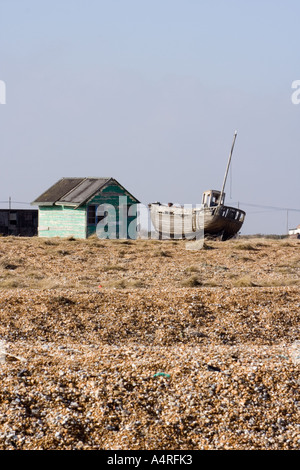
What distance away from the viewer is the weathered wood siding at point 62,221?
34.4 metres

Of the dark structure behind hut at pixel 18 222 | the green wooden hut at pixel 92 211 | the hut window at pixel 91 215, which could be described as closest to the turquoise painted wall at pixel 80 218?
the green wooden hut at pixel 92 211

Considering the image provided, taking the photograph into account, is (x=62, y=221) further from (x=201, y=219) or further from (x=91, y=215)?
(x=201, y=219)

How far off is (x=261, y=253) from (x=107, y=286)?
991cm

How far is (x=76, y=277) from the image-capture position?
62.9 feet

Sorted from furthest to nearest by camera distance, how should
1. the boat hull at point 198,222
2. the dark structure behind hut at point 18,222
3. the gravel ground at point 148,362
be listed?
the dark structure behind hut at point 18,222 < the boat hull at point 198,222 < the gravel ground at point 148,362

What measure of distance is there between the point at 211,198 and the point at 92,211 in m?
6.07

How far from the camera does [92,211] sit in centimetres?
3441

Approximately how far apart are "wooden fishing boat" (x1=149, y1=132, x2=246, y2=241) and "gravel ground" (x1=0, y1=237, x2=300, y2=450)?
44.1ft

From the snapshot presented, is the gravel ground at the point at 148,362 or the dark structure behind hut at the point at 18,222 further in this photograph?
the dark structure behind hut at the point at 18,222

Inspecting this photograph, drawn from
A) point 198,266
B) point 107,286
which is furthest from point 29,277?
point 198,266

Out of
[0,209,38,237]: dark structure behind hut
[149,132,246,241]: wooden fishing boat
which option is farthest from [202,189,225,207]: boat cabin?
[0,209,38,237]: dark structure behind hut

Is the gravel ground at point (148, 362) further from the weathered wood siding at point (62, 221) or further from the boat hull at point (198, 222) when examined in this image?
the weathered wood siding at point (62, 221)

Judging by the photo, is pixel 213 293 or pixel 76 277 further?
pixel 76 277
